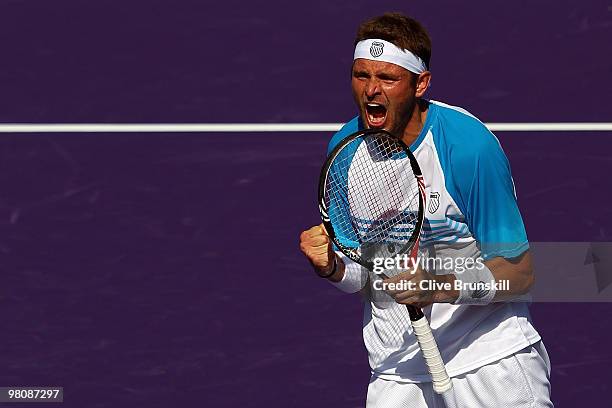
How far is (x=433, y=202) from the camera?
718 cm

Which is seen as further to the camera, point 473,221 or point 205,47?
point 205,47

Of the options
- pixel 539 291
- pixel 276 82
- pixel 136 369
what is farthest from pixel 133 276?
pixel 539 291

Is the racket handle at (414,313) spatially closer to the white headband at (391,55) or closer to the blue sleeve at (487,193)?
the blue sleeve at (487,193)

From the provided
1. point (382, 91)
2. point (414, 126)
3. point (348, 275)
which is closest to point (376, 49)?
point (382, 91)

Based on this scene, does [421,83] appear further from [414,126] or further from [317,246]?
[317,246]

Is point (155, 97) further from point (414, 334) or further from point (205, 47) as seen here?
point (414, 334)

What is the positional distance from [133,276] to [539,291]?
2042 millimetres

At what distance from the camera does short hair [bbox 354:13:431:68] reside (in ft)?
23.4

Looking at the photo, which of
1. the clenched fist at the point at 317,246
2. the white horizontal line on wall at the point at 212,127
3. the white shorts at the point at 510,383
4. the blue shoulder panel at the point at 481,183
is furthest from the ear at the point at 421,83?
the white horizontal line on wall at the point at 212,127

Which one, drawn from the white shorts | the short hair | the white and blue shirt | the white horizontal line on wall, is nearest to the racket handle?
the white and blue shirt

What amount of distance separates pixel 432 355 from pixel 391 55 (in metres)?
1.14

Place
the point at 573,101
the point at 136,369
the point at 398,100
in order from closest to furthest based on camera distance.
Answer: the point at 398,100
the point at 136,369
the point at 573,101

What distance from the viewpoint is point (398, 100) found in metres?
7.10

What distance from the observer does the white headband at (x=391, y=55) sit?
7098mm
